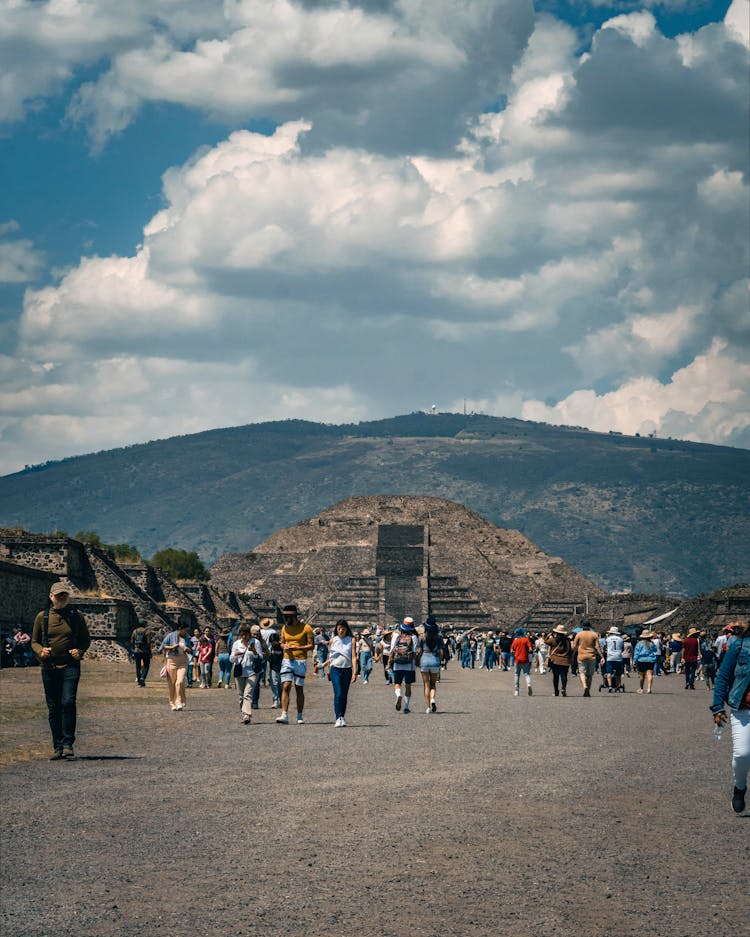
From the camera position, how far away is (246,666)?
882 inches

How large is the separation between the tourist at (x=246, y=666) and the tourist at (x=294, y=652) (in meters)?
0.54

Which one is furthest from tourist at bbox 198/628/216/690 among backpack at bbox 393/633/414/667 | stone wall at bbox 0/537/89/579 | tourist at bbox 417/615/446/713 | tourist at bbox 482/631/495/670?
tourist at bbox 482/631/495/670

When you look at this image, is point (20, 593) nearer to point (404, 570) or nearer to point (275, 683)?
point (275, 683)

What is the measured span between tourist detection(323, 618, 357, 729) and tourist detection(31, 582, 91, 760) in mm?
5535

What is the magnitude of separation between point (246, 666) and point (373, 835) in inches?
482

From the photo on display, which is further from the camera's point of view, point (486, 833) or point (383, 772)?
point (383, 772)

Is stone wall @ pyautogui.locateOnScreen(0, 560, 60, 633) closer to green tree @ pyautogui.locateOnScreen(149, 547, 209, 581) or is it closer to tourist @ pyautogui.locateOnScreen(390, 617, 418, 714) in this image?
tourist @ pyautogui.locateOnScreen(390, 617, 418, 714)

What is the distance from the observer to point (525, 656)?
100ft

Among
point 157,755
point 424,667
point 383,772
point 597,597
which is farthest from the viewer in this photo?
point 597,597

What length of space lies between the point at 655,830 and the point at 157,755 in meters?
7.30

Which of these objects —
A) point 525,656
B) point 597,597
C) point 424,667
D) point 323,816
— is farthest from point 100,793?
point 597,597

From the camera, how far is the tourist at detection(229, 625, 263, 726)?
2156 cm

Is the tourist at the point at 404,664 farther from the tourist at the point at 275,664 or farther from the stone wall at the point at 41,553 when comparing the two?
the stone wall at the point at 41,553

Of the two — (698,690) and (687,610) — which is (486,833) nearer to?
(698,690)
